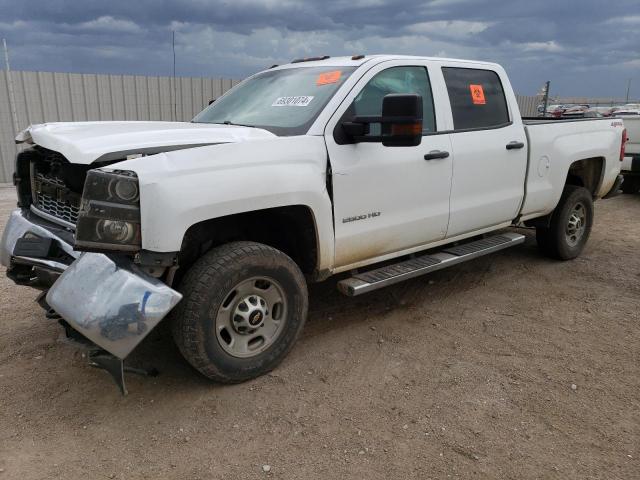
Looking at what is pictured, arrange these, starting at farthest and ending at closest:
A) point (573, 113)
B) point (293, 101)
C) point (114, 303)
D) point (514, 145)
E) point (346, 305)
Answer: point (573, 113)
point (514, 145)
point (346, 305)
point (293, 101)
point (114, 303)

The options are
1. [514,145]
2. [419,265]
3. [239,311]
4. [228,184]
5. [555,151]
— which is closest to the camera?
[228,184]

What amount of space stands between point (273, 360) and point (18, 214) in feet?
6.78

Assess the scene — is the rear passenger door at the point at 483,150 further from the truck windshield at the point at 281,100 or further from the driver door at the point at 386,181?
the truck windshield at the point at 281,100

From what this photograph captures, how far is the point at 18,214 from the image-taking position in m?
3.80

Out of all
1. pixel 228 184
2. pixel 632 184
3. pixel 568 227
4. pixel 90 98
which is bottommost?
pixel 632 184

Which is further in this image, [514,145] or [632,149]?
[632,149]

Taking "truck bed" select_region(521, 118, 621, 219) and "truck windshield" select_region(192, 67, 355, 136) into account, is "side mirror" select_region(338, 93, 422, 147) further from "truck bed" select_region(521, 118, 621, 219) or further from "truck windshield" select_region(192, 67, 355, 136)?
"truck bed" select_region(521, 118, 621, 219)

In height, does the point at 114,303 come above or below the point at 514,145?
below

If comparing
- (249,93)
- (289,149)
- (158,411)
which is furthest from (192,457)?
(249,93)

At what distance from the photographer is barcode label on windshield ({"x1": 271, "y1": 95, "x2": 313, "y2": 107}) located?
3.83 m

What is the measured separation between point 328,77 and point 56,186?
2.00 m

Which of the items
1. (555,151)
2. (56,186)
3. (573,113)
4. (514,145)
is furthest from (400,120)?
(573,113)

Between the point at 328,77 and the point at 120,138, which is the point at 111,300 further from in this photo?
the point at 328,77

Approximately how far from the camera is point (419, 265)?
431 cm
